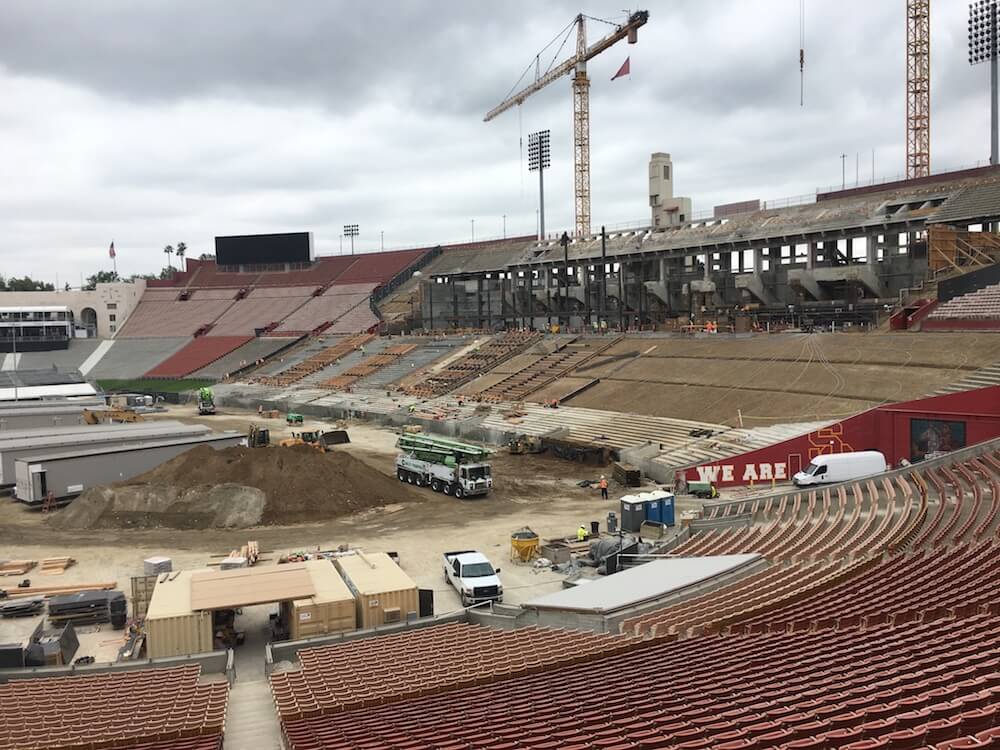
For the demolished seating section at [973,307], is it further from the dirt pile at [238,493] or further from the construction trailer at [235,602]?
the construction trailer at [235,602]

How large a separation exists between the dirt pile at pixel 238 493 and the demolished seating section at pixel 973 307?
105 feet

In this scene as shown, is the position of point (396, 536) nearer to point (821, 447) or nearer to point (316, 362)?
point (821, 447)

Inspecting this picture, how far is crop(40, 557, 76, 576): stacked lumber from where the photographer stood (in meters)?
25.8

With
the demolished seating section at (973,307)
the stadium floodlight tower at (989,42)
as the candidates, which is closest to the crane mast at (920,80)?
the stadium floodlight tower at (989,42)

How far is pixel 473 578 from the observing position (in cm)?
2250

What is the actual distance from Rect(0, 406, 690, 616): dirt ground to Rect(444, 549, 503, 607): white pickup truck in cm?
47

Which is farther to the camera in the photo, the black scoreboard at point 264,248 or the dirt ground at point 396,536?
the black scoreboard at point 264,248

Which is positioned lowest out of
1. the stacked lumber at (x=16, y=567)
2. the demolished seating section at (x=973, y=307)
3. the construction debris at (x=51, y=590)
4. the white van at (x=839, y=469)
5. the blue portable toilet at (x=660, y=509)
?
the construction debris at (x=51, y=590)

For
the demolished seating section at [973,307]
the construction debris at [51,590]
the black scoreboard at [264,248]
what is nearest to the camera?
the construction debris at [51,590]

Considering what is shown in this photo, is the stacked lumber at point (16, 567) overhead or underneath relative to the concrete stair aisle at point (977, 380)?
underneath

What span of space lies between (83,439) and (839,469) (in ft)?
117

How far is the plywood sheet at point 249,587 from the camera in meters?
19.0

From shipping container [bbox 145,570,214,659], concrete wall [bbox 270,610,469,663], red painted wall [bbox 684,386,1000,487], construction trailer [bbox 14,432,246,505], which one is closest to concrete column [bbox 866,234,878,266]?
red painted wall [bbox 684,386,1000,487]

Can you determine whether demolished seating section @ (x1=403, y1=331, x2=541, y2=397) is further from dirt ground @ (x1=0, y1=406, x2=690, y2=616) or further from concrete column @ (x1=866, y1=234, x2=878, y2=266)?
dirt ground @ (x1=0, y1=406, x2=690, y2=616)
